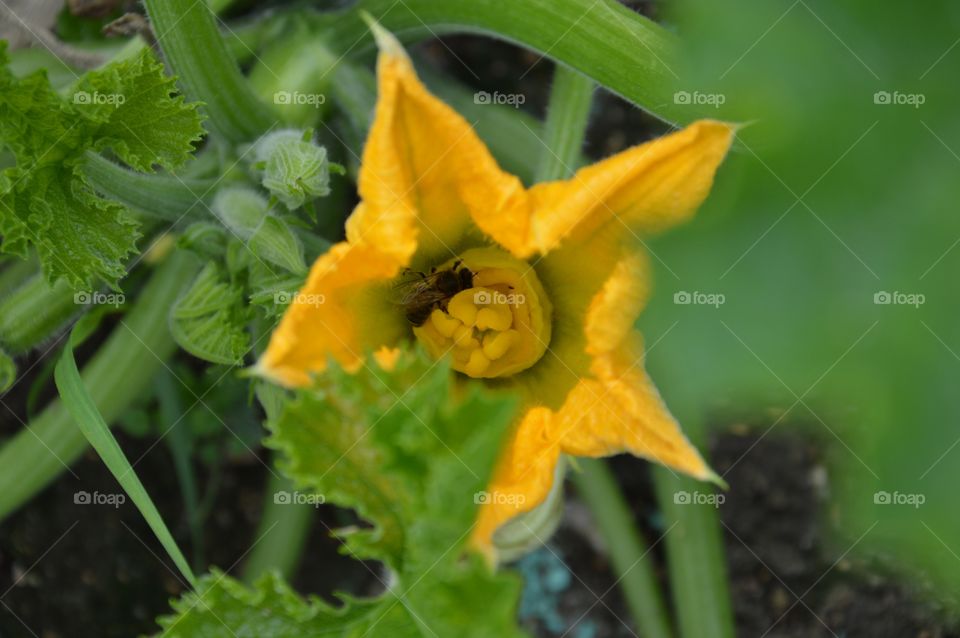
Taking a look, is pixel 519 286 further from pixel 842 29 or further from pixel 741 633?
pixel 741 633

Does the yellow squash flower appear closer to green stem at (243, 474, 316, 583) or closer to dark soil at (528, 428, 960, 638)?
green stem at (243, 474, 316, 583)

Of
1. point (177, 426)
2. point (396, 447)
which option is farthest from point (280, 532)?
point (396, 447)

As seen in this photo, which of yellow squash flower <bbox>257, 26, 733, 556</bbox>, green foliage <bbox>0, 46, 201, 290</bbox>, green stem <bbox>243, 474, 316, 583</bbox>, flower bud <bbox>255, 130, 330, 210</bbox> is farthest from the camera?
green stem <bbox>243, 474, 316, 583</bbox>

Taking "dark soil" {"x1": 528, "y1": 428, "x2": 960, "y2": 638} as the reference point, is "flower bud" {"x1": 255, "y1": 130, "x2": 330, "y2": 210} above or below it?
above

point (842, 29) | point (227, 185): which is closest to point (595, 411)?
point (842, 29)

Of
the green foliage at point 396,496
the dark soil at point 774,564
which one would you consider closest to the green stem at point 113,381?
the green foliage at point 396,496

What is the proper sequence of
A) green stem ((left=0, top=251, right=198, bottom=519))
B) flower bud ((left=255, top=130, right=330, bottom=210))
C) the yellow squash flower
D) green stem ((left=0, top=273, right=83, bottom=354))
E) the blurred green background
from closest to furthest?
the blurred green background → the yellow squash flower → flower bud ((left=255, top=130, right=330, bottom=210)) → green stem ((left=0, top=273, right=83, bottom=354)) → green stem ((left=0, top=251, right=198, bottom=519))

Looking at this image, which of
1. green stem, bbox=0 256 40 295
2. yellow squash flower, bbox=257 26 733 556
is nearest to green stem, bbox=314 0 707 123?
yellow squash flower, bbox=257 26 733 556
